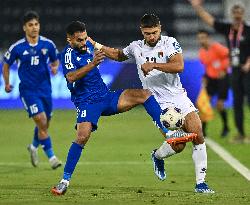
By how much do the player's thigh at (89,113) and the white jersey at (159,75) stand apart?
0.68 metres

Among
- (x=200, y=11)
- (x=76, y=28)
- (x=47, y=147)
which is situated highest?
(x=76, y=28)

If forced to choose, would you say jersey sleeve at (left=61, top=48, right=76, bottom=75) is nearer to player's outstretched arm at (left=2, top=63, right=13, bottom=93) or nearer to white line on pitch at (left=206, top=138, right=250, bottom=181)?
white line on pitch at (left=206, top=138, right=250, bottom=181)

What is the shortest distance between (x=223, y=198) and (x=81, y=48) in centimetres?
248

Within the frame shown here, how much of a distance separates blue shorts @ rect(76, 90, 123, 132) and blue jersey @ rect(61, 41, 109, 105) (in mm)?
60

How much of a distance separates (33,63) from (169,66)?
4267 millimetres

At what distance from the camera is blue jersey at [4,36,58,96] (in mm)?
15500

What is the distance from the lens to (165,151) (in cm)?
1248

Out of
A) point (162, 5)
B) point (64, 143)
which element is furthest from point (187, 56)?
point (64, 143)

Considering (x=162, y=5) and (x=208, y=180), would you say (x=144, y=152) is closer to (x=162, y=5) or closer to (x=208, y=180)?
(x=208, y=180)

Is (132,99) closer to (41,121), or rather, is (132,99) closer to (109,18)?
(41,121)

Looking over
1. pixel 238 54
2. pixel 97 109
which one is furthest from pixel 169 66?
pixel 238 54

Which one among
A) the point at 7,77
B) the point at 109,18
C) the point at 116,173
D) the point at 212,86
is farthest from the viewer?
the point at 109,18

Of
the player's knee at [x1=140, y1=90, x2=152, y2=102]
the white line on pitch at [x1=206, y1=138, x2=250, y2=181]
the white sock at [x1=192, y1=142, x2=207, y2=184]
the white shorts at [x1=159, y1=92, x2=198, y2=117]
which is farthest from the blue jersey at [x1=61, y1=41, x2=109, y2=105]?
the white line on pitch at [x1=206, y1=138, x2=250, y2=181]

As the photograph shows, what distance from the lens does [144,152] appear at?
55.4 feet
